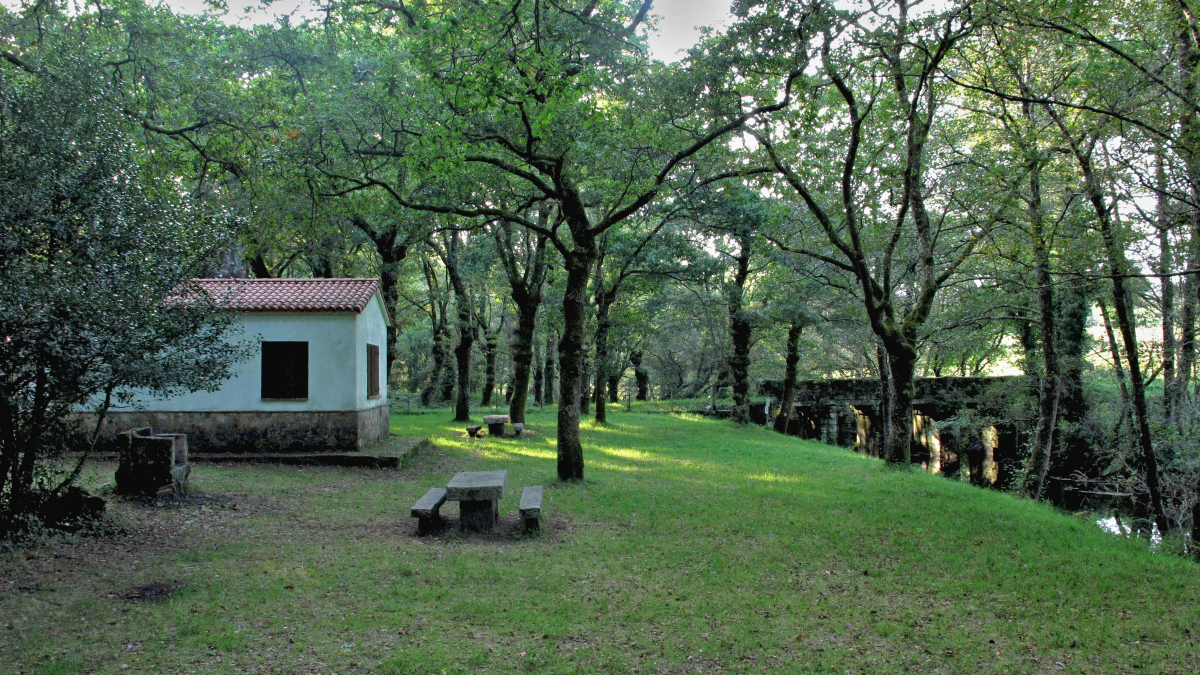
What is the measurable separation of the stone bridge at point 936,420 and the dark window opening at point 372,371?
49.0 feet

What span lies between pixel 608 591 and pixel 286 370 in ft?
32.9

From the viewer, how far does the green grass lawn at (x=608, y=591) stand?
426 cm

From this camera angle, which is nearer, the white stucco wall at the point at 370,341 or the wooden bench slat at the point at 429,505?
the wooden bench slat at the point at 429,505

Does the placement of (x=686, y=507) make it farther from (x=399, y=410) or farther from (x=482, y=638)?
(x=399, y=410)

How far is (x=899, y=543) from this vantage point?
23.7 ft

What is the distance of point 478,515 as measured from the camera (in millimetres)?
7602

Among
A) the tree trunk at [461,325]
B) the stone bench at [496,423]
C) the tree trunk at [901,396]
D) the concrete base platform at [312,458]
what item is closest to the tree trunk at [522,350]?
the stone bench at [496,423]

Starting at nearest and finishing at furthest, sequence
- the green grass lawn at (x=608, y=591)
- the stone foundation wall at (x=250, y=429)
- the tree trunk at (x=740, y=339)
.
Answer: the green grass lawn at (x=608, y=591) < the stone foundation wall at (x=250, y=429) < the tree trunk at (x=740, y=339)

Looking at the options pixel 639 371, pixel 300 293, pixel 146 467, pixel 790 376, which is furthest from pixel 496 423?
pixel 639 371

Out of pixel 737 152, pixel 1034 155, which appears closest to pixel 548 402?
pixel 737 152

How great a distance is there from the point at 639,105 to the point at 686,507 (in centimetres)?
590

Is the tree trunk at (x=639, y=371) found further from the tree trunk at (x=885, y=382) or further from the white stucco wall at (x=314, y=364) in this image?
the white stucco wall at (x=314, y=364)

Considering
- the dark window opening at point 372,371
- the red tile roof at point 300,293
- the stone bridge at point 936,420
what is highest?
the red tile roof at point 300,293

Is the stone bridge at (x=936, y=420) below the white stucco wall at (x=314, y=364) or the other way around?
below
